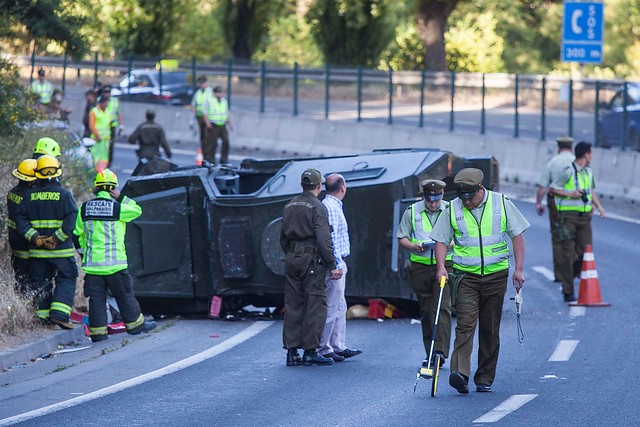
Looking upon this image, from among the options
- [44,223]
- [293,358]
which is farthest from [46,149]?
[293,358]

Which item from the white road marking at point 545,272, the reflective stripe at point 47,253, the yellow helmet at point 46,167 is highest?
the yellow helmet at point 46,167

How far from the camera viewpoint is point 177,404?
9922mm

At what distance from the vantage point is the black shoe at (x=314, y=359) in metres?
11.8

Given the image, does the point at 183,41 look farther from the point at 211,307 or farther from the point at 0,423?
the point at 0,423

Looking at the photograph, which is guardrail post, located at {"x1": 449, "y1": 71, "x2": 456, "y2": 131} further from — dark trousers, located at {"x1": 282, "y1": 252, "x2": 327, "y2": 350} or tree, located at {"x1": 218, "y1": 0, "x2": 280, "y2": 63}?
tree, located at {"x1": 218, "y1": 0, "x2": 280, "y2": 63}

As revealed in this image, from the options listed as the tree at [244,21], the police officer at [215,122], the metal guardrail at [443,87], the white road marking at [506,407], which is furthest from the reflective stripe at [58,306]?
the tree at [244,21]

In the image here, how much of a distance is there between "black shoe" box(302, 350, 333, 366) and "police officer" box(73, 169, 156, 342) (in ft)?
7.68

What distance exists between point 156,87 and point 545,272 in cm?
2099

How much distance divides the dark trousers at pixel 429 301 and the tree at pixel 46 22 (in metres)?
8.11

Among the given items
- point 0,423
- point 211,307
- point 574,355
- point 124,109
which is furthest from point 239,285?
point 124,109

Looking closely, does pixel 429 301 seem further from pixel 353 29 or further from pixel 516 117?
pixel 353 29

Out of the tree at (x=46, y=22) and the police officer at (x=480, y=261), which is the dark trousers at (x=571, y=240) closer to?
the police officer at (x=480, y=261)

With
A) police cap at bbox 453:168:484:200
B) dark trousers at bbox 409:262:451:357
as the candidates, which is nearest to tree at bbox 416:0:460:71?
dark trousers at bbox 409:262:451:357

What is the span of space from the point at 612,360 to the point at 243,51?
4204 centimetres
